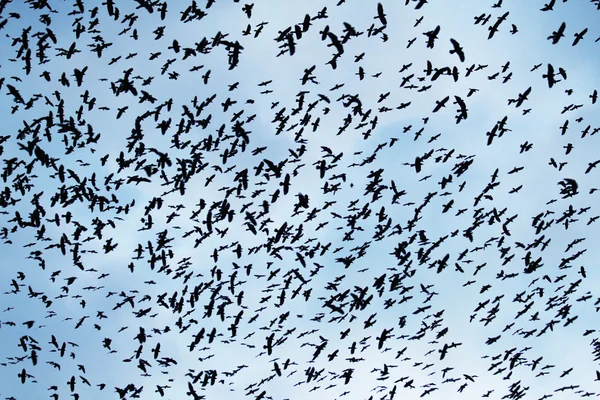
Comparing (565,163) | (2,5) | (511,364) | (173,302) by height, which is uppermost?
(2,5)

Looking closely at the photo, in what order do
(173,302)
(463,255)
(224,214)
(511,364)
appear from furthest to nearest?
1. (511,364)
2. (463,255)
3. (173,302)
4. (224,214)

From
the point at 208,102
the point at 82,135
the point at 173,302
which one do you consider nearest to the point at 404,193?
the point at 208,102

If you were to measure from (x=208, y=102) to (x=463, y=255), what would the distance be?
1621cm

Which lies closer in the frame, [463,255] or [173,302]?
[173,302]

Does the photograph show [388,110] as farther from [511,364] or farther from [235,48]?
[511,364]

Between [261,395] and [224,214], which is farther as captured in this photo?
[261,395]

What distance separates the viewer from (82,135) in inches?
1150

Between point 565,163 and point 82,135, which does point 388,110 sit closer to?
point 565,163

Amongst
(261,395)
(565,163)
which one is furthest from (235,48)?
(261,395)

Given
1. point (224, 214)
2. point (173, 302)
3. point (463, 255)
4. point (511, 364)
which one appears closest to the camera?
point (224, 214)

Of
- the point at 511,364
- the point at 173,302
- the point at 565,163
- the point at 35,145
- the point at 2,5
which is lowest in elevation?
the point at 511,364

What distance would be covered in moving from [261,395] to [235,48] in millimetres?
21232

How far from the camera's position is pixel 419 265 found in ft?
107

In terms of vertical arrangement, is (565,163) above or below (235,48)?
below
